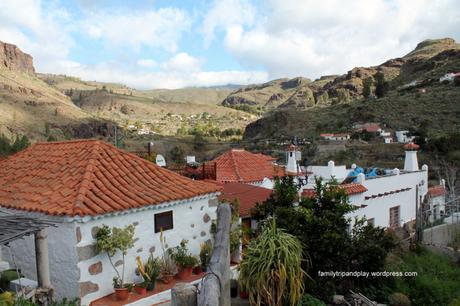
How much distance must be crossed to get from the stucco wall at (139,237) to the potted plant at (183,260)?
167 millimetres

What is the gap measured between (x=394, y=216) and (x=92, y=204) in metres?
13.5

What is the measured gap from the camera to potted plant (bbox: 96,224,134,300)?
27.1 ft

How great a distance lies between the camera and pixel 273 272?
7965 millimetres

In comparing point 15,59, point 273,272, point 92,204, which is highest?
point 15,59

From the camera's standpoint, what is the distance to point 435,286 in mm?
10789

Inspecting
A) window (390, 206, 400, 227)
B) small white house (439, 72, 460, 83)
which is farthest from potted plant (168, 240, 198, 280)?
small white house (439, 72, 460, 83)

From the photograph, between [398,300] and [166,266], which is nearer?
[398,300]

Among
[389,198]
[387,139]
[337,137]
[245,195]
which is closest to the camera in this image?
[245,195]

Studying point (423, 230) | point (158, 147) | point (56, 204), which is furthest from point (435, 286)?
point (158, 147)

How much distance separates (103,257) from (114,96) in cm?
10785

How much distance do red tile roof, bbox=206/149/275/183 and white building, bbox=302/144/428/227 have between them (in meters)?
2.44

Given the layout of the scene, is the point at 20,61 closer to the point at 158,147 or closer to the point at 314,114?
the point at 158,147

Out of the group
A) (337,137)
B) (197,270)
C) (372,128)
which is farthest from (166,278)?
(372,128)

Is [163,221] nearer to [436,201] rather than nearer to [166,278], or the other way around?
[166,278]
